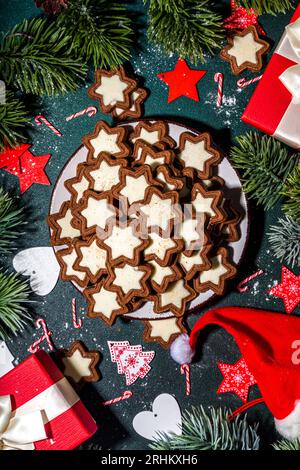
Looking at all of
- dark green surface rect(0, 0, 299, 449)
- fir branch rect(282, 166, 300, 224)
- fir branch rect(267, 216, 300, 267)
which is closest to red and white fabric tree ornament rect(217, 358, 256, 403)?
dark green surface rect(0, 0, 299, 449)

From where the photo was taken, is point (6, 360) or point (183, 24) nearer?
point (183, 24)

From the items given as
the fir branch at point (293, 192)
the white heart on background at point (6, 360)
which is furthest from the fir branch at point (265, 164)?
the white heart on background at point (6, 360)

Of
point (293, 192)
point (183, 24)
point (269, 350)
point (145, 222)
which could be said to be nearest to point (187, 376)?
point (269, 350)

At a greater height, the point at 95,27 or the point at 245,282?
the point at 95,27

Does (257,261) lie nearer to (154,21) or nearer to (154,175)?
(154,175)

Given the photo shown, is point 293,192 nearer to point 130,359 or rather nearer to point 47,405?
point 130,359
